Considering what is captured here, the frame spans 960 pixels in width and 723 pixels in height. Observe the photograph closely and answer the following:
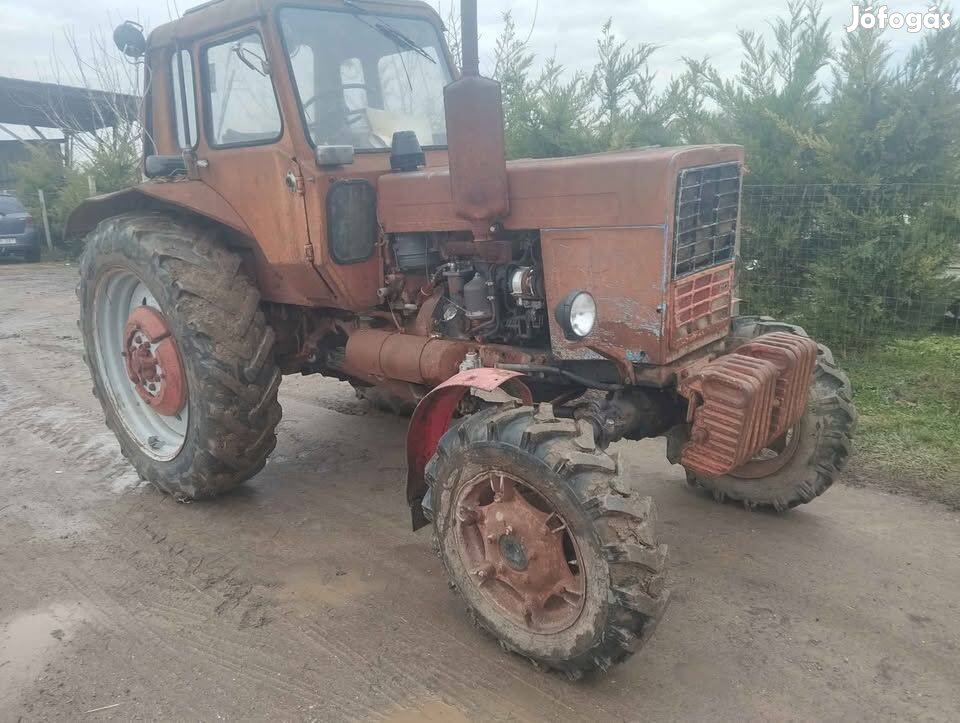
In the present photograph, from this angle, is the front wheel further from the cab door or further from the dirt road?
the cab door

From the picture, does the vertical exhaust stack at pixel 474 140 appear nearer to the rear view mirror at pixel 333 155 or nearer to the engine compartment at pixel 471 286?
the engine compartment at pixel 471 286

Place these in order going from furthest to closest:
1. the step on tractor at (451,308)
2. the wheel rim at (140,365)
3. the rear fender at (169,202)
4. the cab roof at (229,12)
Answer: the wheel rim at (140,365)
the rear fender at (169,202)
the cab roof at (229,12)
the step on tractor at (451,308)

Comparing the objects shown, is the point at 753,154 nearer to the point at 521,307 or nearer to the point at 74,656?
the point at 521,307

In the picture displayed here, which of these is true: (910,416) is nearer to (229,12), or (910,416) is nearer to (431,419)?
(431,419)

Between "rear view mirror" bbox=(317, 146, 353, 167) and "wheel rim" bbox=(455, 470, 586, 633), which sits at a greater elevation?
"rear view mirror" bbox=(317, 146, 353, 167)

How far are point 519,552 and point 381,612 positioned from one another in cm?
75

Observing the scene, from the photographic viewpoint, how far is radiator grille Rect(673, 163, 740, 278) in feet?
10.0

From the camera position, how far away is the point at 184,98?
4.19 m

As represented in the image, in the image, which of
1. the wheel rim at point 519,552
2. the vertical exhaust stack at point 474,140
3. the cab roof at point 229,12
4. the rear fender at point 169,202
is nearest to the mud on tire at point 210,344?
the rear fender at point 169,202

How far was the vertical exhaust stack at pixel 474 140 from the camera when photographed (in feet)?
9.57

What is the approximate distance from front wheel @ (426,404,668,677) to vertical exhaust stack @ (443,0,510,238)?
2.97 feet

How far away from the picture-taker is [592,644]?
254 centimetres

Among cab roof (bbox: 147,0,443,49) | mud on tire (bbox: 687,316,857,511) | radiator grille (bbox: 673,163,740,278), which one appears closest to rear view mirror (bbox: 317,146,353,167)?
cab roof (bbox: 147,0,443,49)

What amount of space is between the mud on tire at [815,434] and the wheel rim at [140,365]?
3.01 meters
